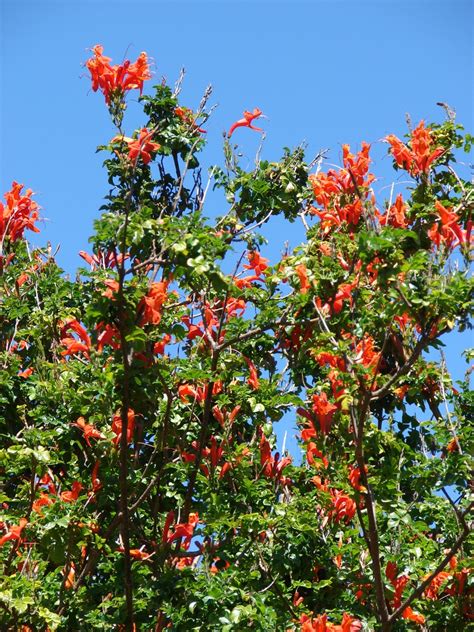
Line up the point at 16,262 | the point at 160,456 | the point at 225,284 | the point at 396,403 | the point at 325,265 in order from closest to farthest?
1. the point at 225,284
2. the point at 325,265
3. the point at 160,456
4. the point at 396,403
5. the point at 16,262

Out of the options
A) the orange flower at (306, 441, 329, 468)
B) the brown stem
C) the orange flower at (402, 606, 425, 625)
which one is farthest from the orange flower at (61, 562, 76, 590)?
the orange flower at (402, 606, 425, 625)

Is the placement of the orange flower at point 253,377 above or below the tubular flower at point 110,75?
below

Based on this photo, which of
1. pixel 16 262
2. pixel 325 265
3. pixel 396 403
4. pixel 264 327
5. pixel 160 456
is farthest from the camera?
pixel 16 262

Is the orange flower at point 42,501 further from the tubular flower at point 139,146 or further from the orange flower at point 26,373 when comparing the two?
the tubular flower at point 139,146

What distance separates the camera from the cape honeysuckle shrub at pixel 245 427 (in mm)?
4988

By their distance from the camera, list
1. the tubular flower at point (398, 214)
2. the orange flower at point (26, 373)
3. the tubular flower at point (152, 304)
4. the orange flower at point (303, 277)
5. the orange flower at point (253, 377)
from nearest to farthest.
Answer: the tubular flower at point (152, 304) < the orange flower at point (303, 277) < the orange flower at point (253, 377) < the tubular flower at point (398, 214) < the orange flower at point (26, 373)

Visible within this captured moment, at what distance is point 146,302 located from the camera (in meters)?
4.99

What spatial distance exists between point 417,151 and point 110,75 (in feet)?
6.03

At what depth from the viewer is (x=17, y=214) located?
743 centimetres

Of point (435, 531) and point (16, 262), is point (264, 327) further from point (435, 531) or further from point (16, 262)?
point (16, 262)

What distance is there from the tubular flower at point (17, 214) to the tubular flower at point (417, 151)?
2.71 meters

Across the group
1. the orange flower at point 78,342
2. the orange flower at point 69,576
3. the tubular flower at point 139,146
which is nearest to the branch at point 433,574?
the orange flower at point 69,576

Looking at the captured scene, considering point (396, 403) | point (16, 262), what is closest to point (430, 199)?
point (396, 403)

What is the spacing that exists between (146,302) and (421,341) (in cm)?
134
